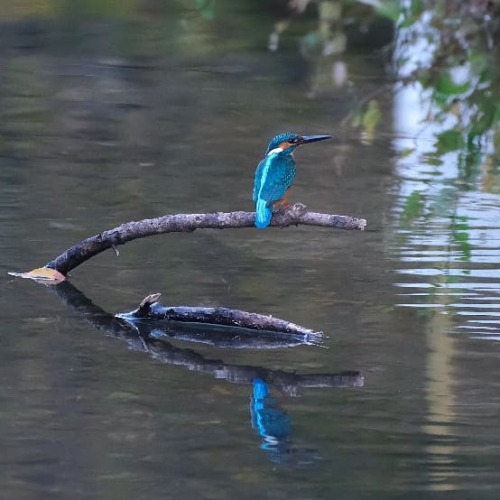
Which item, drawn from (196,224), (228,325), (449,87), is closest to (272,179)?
(196,224)

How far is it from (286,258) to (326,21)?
4.73 meters

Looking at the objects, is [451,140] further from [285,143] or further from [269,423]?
[269,423]

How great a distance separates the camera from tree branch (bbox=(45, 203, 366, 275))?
542 centimetres

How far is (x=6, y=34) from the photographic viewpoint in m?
13.8

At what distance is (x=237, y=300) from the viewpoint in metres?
6.38

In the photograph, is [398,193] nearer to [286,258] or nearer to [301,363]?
[286,258]

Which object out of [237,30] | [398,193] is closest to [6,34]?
[237,30]

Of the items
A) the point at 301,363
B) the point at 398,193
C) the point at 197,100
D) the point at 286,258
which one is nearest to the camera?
the point at 301,363

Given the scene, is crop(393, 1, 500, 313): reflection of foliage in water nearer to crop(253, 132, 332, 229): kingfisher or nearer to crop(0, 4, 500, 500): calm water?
crop(0, 4, 500, 500): calm water

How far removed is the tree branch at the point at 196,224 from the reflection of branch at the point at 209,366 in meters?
0.32

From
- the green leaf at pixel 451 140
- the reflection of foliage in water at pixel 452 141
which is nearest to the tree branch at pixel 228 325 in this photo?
the reflection of foliage in water at pixel 452 141

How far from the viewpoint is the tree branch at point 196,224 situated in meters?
5.42

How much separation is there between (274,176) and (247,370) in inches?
36.4

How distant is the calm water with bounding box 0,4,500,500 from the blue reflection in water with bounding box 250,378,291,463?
0.01 meters
